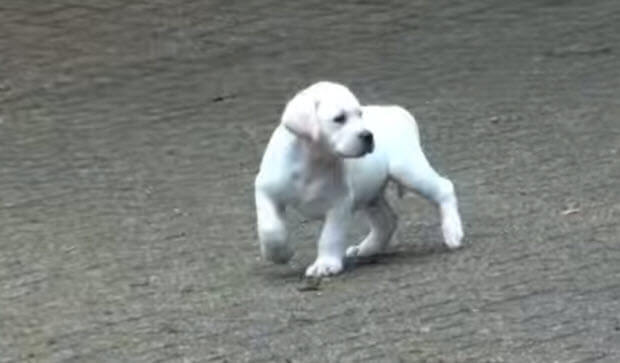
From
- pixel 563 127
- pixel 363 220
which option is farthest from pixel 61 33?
pixel 363 220

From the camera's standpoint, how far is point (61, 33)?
13656 millimetres

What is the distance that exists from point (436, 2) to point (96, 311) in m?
8.08

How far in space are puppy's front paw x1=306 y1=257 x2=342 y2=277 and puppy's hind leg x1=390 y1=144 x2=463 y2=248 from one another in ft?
1.46

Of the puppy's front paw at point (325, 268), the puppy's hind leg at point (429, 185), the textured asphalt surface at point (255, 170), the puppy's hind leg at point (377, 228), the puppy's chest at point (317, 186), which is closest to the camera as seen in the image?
the textured asphalt surface at point (255, 170)

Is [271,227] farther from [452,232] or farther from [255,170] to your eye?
[255,170]

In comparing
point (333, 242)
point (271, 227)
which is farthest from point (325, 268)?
point (271, 227)

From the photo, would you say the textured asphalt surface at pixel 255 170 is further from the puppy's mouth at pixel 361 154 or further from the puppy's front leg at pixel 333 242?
the puppy's mouth at pixel 361 154

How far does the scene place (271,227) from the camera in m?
6.93

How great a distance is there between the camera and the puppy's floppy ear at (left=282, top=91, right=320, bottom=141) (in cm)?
686

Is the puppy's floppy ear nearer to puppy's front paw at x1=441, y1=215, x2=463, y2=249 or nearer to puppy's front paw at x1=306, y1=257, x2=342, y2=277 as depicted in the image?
puppy's front paw at x1=306, y1=257, x2=342, y2=277

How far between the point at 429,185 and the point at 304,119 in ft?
2.61

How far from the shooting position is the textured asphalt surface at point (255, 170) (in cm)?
634

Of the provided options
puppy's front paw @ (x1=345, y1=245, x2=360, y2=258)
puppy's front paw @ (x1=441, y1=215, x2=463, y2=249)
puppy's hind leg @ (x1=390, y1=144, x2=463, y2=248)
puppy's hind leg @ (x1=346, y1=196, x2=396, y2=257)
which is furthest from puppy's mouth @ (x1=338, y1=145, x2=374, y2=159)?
puppy's front paw @ (x1=441, y1=215, x2=463, y2=249)

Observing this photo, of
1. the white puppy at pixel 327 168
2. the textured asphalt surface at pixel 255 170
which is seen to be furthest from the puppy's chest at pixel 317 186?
the textured asphalt surface at pixel 255 170
